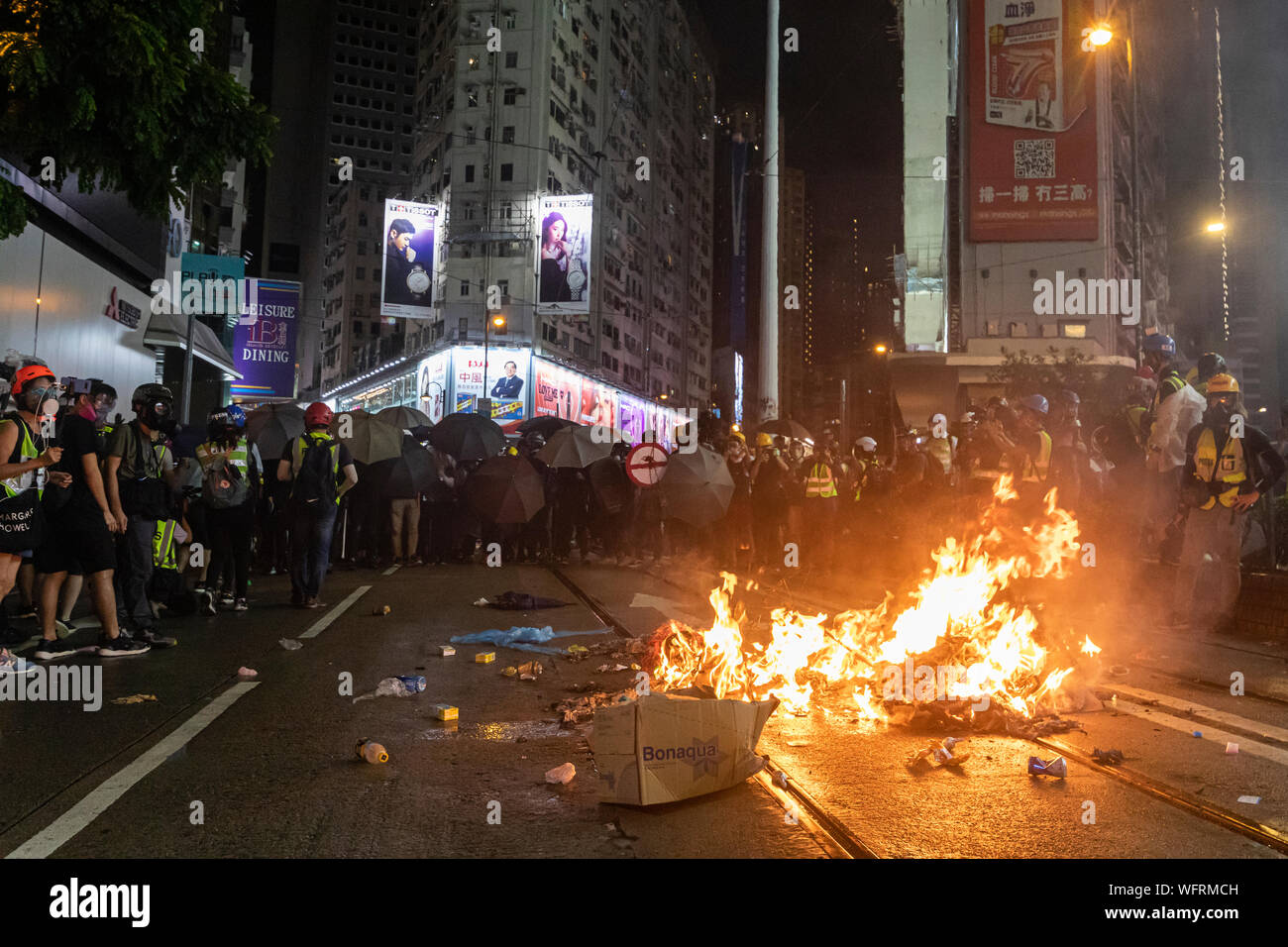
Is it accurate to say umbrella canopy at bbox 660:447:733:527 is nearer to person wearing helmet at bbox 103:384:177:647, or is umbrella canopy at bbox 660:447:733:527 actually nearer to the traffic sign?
the traffic sign

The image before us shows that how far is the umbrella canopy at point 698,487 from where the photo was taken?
15266mm

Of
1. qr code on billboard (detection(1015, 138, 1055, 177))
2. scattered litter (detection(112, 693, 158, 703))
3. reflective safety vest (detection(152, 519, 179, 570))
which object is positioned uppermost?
qr code on billboard (detection(1015, 138, 1055, 177))

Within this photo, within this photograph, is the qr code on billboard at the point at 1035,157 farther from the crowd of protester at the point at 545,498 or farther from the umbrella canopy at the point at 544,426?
the umbrella canopy at the point at 544,426

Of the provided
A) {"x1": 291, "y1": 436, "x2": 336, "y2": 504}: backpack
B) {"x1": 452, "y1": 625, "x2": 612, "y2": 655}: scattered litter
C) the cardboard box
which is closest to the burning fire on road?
Answer: the cardboard box

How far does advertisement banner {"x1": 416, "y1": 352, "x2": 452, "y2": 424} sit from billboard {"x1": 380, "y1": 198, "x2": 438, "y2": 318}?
1408 cm

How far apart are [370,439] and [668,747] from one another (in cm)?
1195

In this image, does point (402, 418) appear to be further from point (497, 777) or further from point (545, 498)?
point (497, 777)

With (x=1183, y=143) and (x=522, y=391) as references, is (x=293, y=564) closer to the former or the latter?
(x=522, y=391)

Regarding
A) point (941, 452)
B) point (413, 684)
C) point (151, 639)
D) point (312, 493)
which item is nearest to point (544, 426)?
point (941, 452)

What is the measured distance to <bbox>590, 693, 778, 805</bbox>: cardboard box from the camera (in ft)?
13.3

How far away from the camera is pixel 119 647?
7.67 metres

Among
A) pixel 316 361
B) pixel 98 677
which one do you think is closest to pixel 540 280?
pixel 98 677
